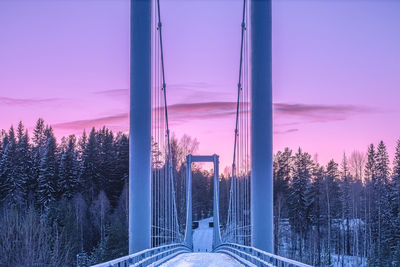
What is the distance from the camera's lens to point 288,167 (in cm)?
9806

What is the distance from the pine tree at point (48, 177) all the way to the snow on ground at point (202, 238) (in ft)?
68.9

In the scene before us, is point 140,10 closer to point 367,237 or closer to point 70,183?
point 367,237

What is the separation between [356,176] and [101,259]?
51071 millimetres

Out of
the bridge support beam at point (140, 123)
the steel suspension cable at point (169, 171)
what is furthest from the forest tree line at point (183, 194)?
the bridge support beam at point (140, 123)

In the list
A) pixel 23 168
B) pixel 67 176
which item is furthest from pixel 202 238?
pixel 23 168

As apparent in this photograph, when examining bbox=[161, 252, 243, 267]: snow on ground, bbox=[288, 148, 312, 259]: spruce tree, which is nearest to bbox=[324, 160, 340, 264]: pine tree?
bbox=[288, 148, 312, 259]: spruce tree

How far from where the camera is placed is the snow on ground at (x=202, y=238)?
80.5m

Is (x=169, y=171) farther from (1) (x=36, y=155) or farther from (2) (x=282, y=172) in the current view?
(2) (x=282, y=172)

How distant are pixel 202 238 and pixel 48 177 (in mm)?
26622

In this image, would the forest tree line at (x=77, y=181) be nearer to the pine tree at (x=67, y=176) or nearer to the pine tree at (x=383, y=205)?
the pine tree at (x=67, y=176)

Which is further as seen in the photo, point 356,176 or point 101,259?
point 356,176

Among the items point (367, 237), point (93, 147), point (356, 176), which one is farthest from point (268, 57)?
point (356, 176)

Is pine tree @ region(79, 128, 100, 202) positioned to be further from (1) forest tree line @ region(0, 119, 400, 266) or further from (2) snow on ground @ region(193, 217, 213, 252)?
(2) snow on ground @ region(193, 217, 213, 252)

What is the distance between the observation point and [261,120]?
1349cm
